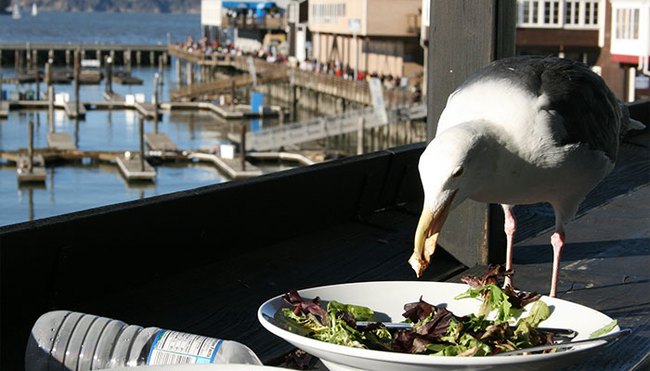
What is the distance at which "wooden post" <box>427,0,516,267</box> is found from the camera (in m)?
5.12

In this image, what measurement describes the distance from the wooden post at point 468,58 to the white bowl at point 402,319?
95.8 inches

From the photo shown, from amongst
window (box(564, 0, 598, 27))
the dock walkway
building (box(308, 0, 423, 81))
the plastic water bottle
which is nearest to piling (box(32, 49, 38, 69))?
building (box(308, 0, 423, 81))

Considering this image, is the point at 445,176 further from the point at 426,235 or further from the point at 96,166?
the point at 96,166

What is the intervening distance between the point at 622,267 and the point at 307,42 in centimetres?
7425

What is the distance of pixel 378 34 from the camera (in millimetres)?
59312

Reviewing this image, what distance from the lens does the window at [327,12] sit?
64688 millimetres

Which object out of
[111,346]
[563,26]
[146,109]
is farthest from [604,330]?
[146,109]

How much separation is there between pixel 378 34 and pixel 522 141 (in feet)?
184

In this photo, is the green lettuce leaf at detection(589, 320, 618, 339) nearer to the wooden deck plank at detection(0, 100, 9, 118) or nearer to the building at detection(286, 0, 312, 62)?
the wooden deck plank at detection(0, 100, 9, 118)

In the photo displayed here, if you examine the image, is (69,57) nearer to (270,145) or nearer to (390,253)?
(270,145)

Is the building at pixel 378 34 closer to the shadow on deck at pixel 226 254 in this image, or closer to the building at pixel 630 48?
the building at pixel 630 48

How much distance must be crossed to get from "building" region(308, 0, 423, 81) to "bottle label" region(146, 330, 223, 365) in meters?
55.6

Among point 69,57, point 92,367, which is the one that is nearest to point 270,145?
point 92,367

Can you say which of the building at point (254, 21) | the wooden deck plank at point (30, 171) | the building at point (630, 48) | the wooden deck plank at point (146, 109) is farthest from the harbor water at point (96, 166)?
the building at point (630, 48)
